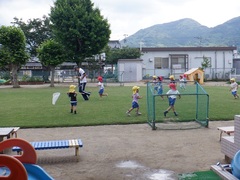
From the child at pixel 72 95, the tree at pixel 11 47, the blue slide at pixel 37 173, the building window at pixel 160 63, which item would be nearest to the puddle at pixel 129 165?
the blue slide at pixel 37 173

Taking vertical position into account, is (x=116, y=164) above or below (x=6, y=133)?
below

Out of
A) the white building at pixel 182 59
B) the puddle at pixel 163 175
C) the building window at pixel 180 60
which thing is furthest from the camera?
the building window at pixel 180 60

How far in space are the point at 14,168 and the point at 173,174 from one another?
11.5 feet

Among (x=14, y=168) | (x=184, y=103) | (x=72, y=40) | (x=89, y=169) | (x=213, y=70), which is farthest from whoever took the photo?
(x=213, y=70)

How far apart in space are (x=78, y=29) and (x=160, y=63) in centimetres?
1988

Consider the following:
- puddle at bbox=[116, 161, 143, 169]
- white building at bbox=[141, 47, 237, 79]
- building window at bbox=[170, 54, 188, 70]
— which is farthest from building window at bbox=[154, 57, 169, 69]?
puddle at bbox=[116, 161, 143, 169]

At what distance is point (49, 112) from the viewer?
14594 mm

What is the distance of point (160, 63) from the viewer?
52.6 meters

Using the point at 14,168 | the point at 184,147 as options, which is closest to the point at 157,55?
the point at 184,147

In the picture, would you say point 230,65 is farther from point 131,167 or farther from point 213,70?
point 131,167

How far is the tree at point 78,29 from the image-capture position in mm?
36094

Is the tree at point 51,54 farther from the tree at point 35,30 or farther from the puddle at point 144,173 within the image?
the puddle at point 144,173

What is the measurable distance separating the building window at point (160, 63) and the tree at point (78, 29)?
16.7 metres

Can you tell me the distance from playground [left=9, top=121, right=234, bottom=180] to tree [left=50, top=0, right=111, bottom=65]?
1029 inches
